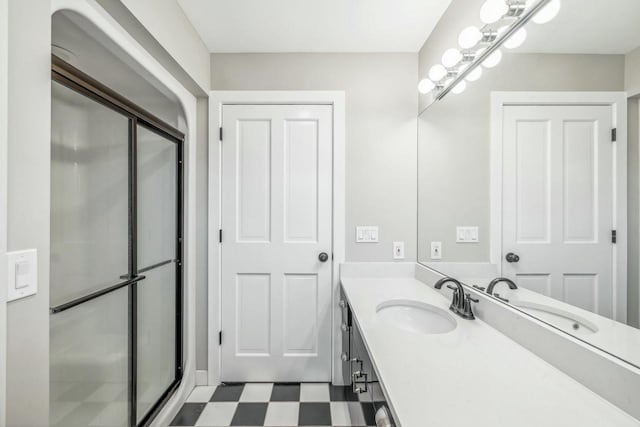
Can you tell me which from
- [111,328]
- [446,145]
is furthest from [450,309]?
[111,328]

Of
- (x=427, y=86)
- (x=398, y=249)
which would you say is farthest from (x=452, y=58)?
(x=398, y=249)

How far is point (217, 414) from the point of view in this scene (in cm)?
174

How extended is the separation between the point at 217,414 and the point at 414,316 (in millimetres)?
1293

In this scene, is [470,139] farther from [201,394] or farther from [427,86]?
[201,394]

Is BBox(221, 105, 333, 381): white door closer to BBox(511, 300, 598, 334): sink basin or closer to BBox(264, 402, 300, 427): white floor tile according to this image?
BBox(264, 402, 300, 427): white floor tile

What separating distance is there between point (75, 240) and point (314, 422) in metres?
1.51

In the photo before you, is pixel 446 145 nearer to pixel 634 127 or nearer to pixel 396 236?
pixel 396 236

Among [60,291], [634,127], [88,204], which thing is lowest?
[60,291]

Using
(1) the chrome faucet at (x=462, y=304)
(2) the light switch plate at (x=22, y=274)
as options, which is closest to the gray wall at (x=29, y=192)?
(2) the light switch plate at (x=22, y=274)

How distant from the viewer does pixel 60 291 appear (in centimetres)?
107

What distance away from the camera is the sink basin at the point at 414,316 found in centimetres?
138

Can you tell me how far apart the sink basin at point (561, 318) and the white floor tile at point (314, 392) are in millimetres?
1375

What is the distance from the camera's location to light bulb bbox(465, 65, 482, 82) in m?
1.36

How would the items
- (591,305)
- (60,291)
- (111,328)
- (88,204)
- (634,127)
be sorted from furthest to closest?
1. (111,328)
2. (88,204)
3. (60,291)
4. (591,305)
5. (634,127)
